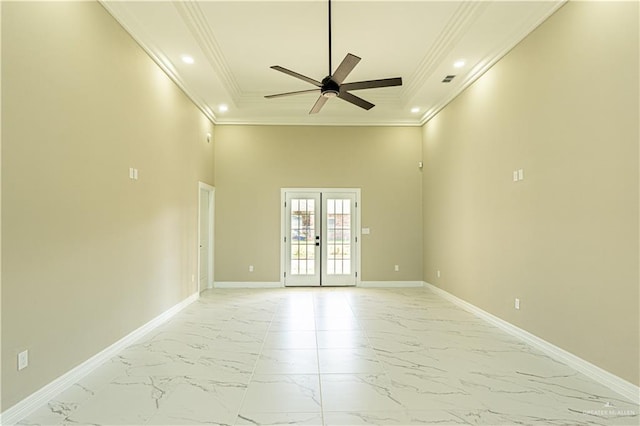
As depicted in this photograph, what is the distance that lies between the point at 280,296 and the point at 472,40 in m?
4.87

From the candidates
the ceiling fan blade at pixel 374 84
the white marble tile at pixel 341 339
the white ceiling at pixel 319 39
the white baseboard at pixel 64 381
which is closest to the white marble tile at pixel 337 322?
the white marble tile at pixel 341 339

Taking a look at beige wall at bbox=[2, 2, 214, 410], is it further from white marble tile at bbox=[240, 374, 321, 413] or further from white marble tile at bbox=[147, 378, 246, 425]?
white marble tile at bbox=[240, 374, 321, 413]

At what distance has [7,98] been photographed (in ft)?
7.30

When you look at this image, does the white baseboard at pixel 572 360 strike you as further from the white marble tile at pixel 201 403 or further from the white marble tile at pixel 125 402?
the white marble tile at pixel 125 402

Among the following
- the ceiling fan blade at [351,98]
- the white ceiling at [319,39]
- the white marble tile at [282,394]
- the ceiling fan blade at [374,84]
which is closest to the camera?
the white marble tile at [282,394]

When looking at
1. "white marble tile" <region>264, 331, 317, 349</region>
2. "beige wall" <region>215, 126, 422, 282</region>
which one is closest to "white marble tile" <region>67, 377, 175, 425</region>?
"white marble tile" <region>264, 331, 317, 349</region>

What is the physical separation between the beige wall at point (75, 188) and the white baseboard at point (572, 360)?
4266 millimetres

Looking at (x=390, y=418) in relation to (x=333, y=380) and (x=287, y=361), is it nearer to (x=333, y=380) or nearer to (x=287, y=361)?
(x=333, y=380)

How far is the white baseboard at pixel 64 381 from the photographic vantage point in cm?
225

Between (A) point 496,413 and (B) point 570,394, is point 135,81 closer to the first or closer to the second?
(A) point 496,413

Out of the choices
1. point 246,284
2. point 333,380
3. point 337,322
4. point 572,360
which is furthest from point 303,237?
point 572,360

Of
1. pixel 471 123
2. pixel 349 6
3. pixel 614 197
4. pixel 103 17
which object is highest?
pixel 349 6

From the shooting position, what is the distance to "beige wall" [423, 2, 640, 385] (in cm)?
262

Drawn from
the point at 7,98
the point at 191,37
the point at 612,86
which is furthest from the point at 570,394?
the point at 191,37
